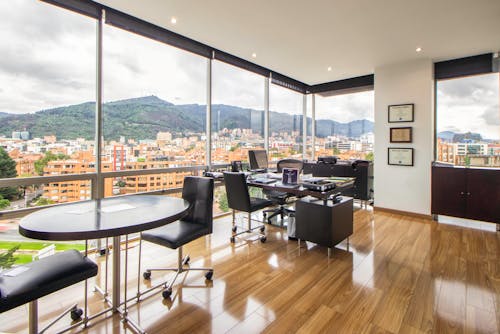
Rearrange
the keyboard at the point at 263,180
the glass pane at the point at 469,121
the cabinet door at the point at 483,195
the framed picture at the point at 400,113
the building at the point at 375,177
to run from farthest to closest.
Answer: the framed picture at the point at 400,113
the glass pane at the point at 469,121
the cabinet door at the point at 483,195
the keyboard at the point at 263,180
the building at the point at 375,177

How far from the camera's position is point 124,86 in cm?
332

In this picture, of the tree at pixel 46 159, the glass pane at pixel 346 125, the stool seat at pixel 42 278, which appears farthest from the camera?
the glass pane at pixel 346 125

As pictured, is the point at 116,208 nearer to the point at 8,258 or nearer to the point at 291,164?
the point at 8,258

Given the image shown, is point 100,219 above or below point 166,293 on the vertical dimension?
above

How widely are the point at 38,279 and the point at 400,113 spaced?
5556mm

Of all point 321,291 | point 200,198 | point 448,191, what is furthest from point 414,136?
point 200,198

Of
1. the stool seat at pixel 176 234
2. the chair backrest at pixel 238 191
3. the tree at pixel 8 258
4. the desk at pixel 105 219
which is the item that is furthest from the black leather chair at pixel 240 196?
the tree at pixel 8 258

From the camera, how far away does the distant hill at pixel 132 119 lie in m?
2.71

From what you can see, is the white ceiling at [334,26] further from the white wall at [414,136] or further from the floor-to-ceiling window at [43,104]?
the floor-to-ceiling window at [43,104]

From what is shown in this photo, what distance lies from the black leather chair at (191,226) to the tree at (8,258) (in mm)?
1334

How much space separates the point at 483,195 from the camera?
3.98 m

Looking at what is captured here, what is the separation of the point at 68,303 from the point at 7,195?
127 centimetres

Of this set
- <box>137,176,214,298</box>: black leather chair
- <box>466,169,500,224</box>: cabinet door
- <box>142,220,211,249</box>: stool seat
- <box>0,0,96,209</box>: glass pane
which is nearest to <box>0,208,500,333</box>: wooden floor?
<box>137,176,214,298</box>: black leather chair

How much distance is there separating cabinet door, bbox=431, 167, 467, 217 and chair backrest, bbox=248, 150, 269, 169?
3000mm
